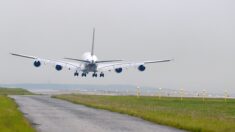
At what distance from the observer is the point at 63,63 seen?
106 meters

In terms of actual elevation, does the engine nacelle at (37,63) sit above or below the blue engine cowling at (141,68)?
below

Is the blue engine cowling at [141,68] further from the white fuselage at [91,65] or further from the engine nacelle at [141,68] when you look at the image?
the white fuselage at [91,65]

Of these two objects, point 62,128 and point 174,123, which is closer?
point 62,128

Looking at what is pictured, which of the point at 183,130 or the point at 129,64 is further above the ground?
the point at 129,64

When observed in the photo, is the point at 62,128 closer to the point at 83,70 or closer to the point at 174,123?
the point at 174,123

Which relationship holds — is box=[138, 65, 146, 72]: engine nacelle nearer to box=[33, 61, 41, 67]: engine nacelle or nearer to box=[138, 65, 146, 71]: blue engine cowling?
box=[138, 65, 146, 71]: blue engine cowling

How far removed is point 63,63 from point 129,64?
12.3 meters

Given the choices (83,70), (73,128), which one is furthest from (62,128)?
(83,70)

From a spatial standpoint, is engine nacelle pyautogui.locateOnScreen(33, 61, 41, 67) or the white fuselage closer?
engine nacelle pyautogui.locateOnScreen(33, 61, 41, 67)

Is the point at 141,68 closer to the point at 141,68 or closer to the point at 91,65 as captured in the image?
the point at 141,68

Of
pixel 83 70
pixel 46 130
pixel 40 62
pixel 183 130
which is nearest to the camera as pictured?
pixel 46 130

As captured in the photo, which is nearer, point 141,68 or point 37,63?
point 37,63

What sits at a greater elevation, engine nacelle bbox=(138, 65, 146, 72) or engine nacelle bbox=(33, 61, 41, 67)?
engine nacelle bbox=(138, 65, 146, 72)

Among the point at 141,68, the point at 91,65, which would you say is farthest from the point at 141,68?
the point at 91,65
